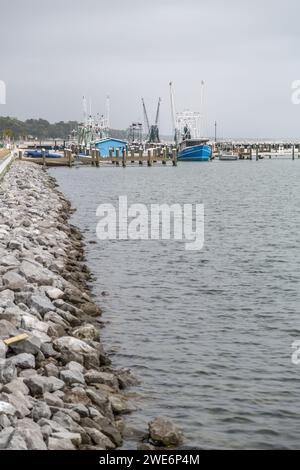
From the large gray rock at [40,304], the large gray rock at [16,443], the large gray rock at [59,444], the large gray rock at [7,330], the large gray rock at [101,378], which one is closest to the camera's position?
the large gray rock at [16,443]

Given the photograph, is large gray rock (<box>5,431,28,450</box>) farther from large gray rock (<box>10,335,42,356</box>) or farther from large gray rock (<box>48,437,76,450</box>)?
large gray rock (<box>10,335,42,356</box>)

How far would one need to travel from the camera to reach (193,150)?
99.5m

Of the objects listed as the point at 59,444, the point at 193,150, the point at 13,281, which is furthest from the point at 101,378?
the point at 193,150

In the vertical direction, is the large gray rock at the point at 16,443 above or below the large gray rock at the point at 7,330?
Answer: below

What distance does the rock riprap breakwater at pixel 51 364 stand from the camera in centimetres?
764

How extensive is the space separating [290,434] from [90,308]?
590 centimetres

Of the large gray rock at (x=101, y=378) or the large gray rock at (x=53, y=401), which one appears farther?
the large gray rock at (x=101, y=378)

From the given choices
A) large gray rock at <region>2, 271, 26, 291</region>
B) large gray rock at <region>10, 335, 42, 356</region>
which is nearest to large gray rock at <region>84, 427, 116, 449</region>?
large gray rock at <region>10, 335, 42, 356</region>

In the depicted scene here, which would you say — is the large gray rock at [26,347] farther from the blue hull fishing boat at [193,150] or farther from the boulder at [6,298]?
the blue hull fishing boat at [193,150]

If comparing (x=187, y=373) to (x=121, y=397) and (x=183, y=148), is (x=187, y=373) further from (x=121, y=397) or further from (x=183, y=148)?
(x=183, y=148)

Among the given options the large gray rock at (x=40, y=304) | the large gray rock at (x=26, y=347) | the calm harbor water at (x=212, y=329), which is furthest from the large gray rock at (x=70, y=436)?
the large gray rock at (x=40, y=304)

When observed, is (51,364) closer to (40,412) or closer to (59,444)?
(40,412)

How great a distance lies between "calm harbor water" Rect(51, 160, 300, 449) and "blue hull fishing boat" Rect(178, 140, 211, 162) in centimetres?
7198

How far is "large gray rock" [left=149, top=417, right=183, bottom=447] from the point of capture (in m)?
8.32
